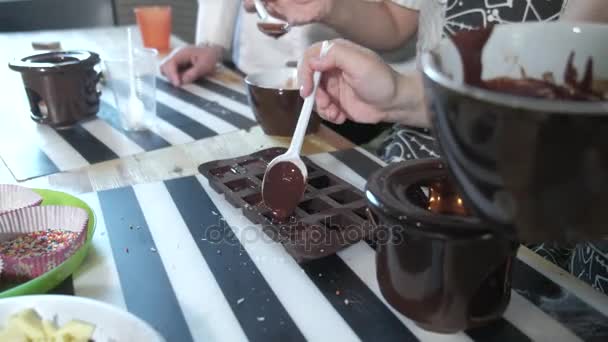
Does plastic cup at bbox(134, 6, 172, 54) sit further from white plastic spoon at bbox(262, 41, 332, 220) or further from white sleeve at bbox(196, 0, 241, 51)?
white plastic spoon at bbox(262, 41, 332, 220)

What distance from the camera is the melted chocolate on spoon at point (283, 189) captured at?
67cm

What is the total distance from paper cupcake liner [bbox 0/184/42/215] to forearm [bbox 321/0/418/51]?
2.15 feet

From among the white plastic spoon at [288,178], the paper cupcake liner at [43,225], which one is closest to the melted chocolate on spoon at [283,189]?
the white plastic spoon at [288,178]

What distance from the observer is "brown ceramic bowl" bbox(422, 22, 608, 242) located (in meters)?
0.29

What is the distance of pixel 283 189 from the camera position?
0.69 meters

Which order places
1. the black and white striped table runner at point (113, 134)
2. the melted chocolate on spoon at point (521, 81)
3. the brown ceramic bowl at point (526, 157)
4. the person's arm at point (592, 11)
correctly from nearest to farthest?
the brown ceramic bowl at point (526, 157)
the melted chocolate on spoon at point (521, 81)
the person's arm at point (592, 11)
the black and white striped table runner at point (113, 134)

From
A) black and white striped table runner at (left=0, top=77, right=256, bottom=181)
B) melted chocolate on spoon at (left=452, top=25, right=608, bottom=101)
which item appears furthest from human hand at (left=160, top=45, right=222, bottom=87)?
melted chocolate on spoon at (left=452, top=25, right=608, bottom=101)

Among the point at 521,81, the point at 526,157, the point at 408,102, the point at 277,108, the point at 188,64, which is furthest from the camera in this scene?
the point at 188,64

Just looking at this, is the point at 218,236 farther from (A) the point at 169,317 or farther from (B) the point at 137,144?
(B) the point at 137,144

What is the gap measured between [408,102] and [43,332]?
0.53 meters

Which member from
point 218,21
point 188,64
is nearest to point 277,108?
point 188,64

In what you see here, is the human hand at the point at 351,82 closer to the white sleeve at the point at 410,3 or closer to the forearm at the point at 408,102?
the forearm at the point at 408,102

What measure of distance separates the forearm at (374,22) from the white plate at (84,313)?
80 cm

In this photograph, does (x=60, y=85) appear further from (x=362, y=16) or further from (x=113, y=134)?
(x=362, y=16)
